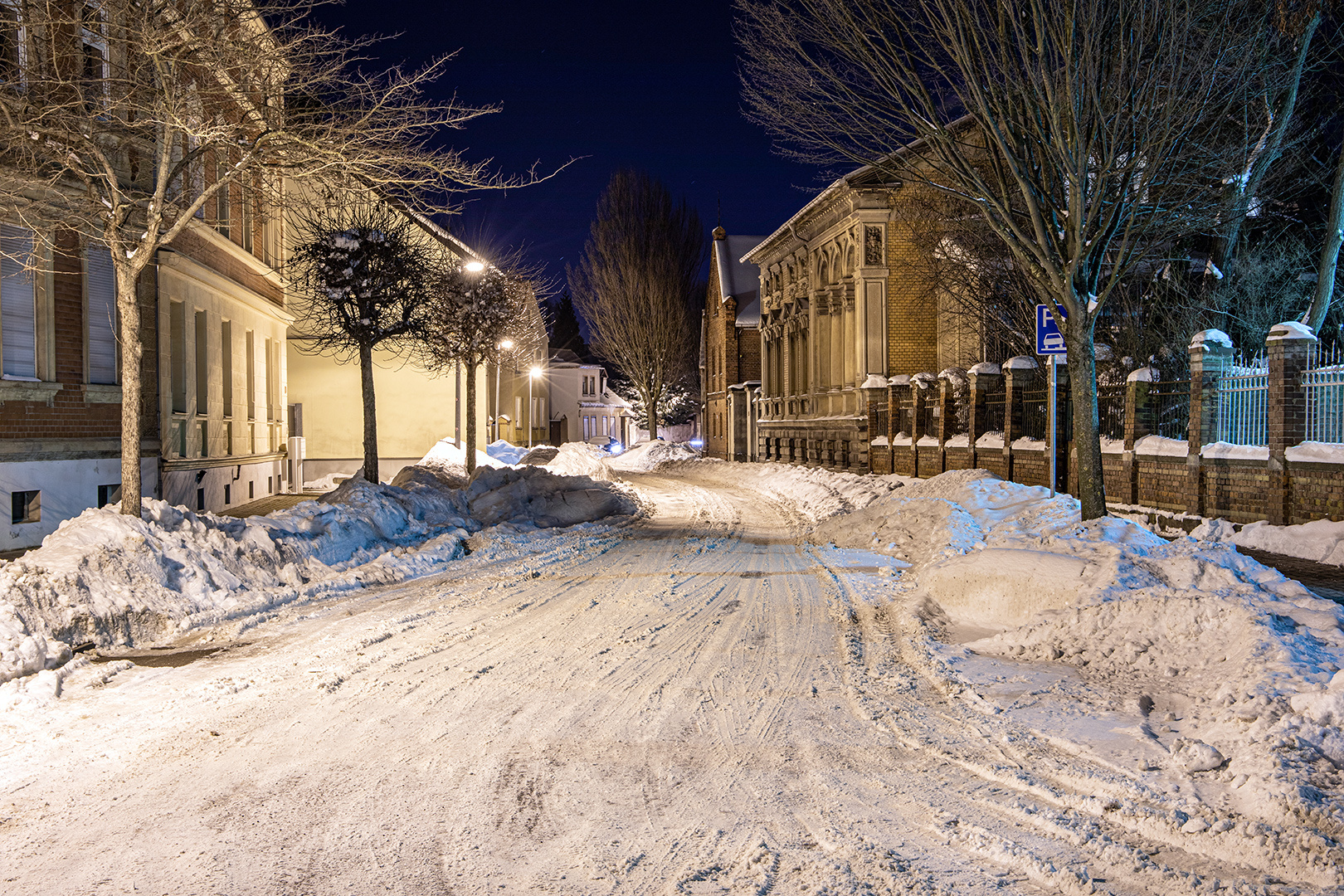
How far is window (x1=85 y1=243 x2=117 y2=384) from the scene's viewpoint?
13.0 metres

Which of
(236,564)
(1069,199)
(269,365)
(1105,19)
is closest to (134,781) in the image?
(236,564)

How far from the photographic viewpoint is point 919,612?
315 inches

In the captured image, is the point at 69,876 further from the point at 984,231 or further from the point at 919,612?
the point at 984,231

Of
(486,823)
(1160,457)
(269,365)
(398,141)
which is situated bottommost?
(486,823)

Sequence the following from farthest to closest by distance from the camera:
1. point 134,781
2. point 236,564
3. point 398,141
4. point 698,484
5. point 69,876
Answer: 1. point 698,484
2. point 398,141
3. point 236,564
4. point 134,781
5. point 69,876

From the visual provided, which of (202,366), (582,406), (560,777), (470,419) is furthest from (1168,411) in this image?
(582,406)

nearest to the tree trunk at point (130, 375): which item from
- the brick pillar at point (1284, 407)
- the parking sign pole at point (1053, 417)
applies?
the parking sign pole at point (1053, 417)

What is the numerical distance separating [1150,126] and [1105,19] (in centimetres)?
137

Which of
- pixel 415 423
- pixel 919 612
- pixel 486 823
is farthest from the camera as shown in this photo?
pixel 415 423

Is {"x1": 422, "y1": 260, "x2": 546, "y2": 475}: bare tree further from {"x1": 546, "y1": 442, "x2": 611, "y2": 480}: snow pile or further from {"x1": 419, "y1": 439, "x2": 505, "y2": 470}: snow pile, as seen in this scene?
{"x1": 546, "y1": 442, "x2": 611, "y2": 480}: snow pile

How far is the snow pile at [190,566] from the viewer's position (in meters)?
6.78

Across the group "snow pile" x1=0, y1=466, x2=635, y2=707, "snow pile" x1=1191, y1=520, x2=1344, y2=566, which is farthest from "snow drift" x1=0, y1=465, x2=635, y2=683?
"snow pile" x1=1191, y1=520, x2=1344, y2=566

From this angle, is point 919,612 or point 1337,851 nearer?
point 1337,851

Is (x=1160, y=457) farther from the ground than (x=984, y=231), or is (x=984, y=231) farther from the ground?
(x=984, y=231)
